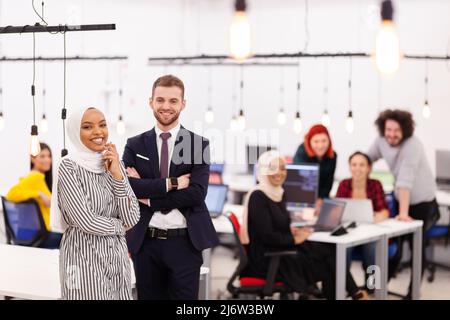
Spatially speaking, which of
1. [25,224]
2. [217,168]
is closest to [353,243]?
[25,224]

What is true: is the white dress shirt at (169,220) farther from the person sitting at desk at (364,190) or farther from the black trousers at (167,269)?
the person sitting at desk at (364,190)

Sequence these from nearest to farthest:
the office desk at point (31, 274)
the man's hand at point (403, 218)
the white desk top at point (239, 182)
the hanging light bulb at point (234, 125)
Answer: the office desk at point (31, 274), the man's hand at point (403, 218), the white desk top at point (239, 182), the hanging light bulb at point (234, 125)

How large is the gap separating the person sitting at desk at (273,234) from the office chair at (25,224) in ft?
6.33

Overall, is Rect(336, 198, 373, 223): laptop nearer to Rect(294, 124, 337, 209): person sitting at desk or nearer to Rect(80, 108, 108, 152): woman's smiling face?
Rect(294, 124, 337, 209): person sitting at desk

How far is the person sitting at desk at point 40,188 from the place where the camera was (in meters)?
5.98

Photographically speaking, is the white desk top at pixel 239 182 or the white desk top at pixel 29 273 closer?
the white desk top at pixel 29 273

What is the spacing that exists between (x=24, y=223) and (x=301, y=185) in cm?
246

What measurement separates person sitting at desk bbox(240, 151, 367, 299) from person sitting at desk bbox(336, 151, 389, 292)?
0.93 m

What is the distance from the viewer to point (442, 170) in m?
8.66

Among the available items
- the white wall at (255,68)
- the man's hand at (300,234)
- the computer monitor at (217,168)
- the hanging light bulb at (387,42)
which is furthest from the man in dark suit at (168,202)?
the computer monitor at (217,168)

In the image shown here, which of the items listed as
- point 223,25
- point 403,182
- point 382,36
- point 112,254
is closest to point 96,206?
point 112,254

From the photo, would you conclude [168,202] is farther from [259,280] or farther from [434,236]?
[434,236]

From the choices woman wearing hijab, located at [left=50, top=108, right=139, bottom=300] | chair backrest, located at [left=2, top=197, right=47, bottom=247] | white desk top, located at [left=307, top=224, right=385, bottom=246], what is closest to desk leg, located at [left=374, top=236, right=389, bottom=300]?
white desk top, located at [left=307, top=224, right=385, bottom=246]
